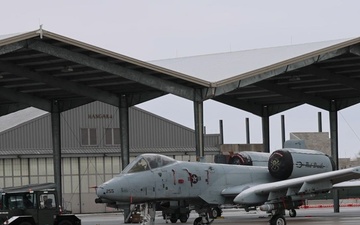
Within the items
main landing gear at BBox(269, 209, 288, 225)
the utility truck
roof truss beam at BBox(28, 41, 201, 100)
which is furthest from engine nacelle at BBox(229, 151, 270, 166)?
the utility truck

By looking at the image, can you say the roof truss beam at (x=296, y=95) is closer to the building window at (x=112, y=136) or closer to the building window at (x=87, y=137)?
the building window at (x=112, y=136)

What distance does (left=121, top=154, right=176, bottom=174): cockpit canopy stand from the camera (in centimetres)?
3444

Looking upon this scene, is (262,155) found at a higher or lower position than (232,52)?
lower

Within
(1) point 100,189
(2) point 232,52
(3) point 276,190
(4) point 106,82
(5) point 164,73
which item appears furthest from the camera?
(2) point 232,52

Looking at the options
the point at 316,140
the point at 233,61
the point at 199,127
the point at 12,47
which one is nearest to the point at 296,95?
the point at 233,61

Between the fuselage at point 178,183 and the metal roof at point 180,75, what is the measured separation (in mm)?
4725

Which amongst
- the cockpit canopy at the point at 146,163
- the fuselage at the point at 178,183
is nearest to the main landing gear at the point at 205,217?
the fuselage at the point at 178,183

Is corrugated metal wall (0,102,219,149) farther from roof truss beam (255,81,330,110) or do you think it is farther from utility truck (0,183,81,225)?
utility truck (0,183,81,225)

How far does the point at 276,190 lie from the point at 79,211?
3024 cm

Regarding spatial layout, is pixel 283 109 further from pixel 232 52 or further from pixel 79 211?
pixel 79 211

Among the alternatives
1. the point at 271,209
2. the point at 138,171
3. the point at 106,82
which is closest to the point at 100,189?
the point at 138,171

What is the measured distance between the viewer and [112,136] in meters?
66.8

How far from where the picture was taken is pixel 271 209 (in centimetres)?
3519

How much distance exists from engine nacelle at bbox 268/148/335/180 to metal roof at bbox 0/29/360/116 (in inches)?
155
